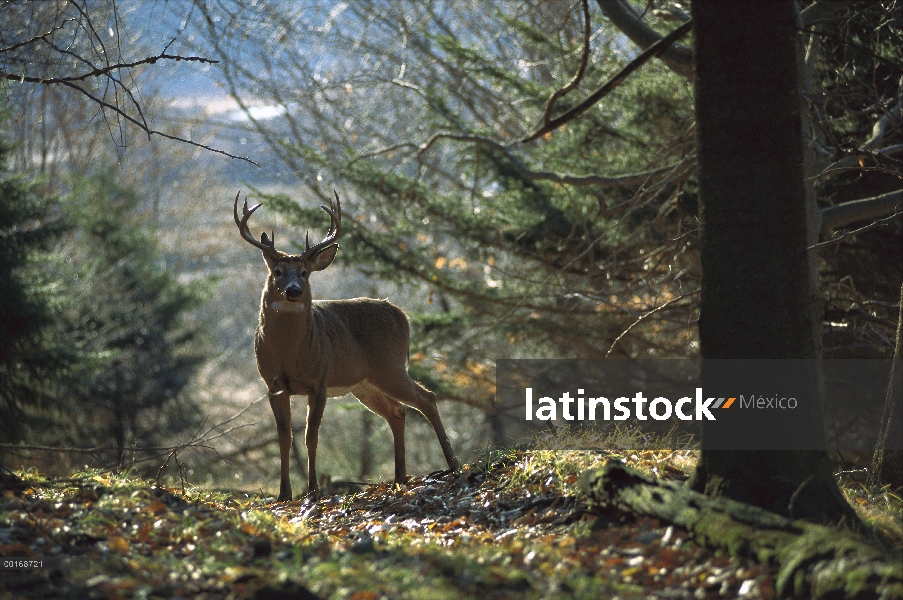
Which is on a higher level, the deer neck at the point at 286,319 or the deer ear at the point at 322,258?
the deer ear at the point at 322,258

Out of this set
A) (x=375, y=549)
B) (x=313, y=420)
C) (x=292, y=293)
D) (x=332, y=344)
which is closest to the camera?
(x=375, y=549)

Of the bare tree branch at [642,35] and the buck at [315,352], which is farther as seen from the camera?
the bare tree branch at [642,35]

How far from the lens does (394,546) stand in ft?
14.4

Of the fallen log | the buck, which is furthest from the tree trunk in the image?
the buck

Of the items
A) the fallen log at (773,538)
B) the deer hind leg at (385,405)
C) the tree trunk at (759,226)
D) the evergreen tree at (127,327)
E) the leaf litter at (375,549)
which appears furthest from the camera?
the evergreen tree at (127,327)

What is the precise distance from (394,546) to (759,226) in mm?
2308

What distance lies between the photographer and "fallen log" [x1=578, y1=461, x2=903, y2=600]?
3.34 meters

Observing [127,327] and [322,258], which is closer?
[322,258]

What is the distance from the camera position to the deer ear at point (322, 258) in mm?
7719

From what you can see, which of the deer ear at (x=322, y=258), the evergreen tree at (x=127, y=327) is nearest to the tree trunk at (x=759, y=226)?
the deer ear at (x=322, y=258)

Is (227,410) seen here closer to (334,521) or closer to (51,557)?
(334,521)

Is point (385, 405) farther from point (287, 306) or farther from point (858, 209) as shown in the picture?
point (858, 209)

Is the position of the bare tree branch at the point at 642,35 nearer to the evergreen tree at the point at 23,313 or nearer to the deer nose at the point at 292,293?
the deer nose at the point at 292,293

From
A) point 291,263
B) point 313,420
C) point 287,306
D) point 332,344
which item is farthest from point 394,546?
point 332,344
